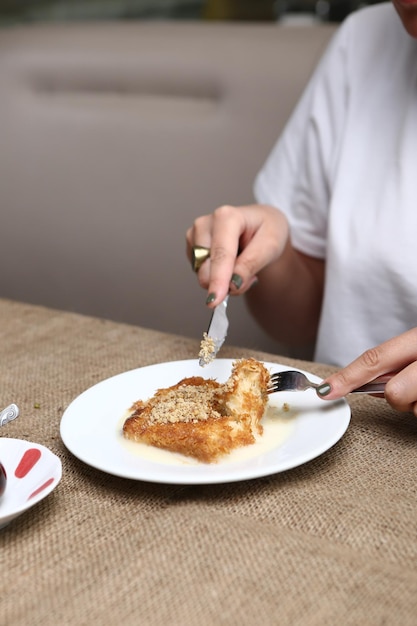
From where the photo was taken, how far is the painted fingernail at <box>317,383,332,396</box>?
719 mm

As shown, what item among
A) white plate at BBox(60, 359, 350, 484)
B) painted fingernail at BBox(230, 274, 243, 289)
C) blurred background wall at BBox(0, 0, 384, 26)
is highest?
blurred background wall at BBox(0, 0, 384, 26)

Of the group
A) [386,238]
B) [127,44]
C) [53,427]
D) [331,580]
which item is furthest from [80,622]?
[127,44]

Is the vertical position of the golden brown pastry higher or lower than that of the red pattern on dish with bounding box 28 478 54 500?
lower

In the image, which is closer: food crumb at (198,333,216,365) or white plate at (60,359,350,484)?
white plate at (60,359,350,484)

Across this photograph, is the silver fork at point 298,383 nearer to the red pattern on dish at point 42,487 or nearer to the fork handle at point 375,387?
the fork handle at point 375,387

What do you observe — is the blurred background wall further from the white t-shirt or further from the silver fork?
the silver fork

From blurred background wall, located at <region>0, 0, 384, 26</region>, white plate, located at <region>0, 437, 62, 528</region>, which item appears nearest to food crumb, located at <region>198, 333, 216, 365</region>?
white plate, located at <region>0, 437, 62, 528</region>

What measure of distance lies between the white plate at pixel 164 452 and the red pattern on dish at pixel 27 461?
32mm

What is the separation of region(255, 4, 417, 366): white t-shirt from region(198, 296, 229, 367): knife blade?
1.02ft

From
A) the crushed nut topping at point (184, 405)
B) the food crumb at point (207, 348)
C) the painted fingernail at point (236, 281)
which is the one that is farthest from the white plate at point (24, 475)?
the painted fingernail at point (236, 281)

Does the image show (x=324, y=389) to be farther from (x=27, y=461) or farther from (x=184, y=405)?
(x=27, y=461)

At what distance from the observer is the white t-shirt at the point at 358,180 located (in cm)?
106

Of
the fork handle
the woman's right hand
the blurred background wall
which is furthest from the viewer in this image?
the blurred background wall

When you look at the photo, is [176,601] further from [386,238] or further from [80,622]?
[386,238]
